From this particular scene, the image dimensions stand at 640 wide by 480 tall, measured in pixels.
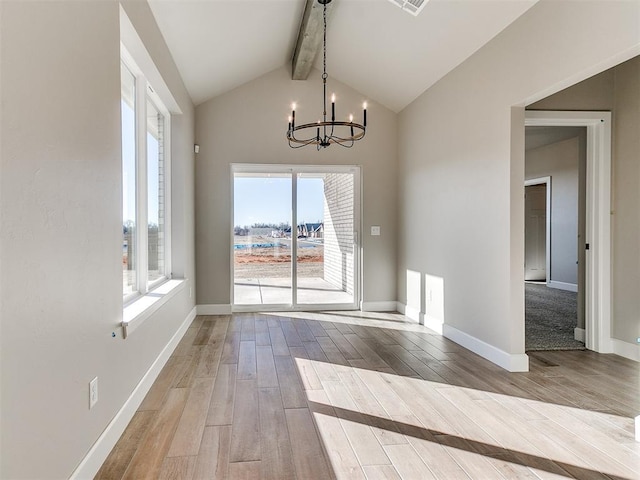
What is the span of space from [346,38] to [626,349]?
162 inches

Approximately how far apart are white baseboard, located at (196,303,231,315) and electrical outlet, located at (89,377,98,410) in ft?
11.7

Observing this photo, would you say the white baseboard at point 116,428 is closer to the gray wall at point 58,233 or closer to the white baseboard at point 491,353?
the gray wall at point 58,233

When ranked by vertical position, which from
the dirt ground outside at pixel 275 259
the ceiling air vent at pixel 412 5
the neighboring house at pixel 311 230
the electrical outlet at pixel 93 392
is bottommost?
the electrical outlet at pixel 93 392

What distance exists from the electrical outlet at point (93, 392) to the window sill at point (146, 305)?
458mm

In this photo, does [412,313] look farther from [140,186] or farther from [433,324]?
[140,186]

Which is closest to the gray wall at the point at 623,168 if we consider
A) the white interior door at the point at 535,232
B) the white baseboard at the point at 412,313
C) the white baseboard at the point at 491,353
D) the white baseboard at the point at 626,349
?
the white baseboard at the point at 626,349

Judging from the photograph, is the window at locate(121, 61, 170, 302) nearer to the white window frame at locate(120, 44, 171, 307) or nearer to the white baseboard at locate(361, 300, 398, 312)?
the white window frame at locate(120, 44, 171, 307)

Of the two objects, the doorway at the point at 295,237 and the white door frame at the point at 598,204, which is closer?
the white door frame at the point at 598,204

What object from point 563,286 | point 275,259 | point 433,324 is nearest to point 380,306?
point 433,324

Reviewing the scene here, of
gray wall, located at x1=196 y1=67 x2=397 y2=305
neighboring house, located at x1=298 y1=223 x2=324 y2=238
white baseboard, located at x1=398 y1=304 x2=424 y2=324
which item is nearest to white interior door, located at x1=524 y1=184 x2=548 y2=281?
white baseboard, located at x1=398 y1=304 x2=424 y2=324

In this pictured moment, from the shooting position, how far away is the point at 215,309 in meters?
5.54

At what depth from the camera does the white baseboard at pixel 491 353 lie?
3303mm

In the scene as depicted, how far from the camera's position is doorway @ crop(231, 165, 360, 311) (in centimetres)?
566

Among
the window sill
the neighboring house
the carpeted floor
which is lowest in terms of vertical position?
the carpeted floor
